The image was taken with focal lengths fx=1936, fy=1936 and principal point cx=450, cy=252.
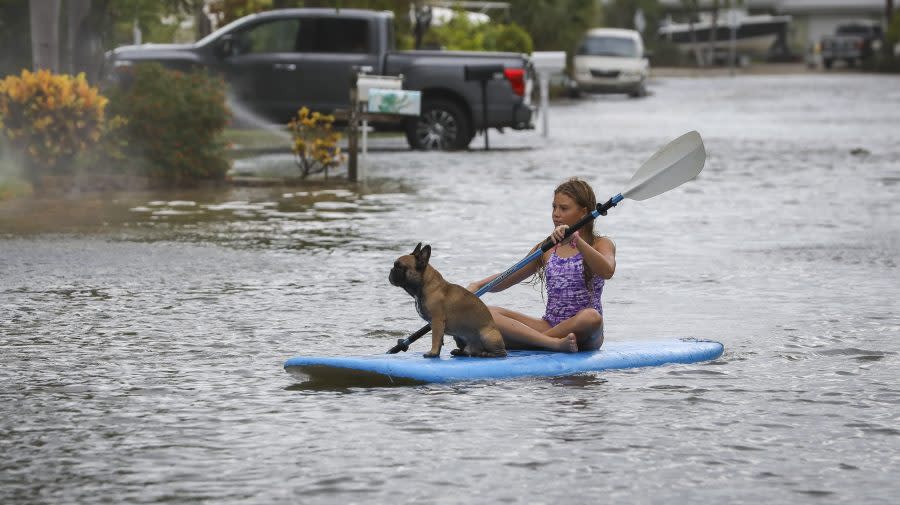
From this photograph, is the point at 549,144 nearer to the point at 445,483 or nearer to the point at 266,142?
the point at 266,142

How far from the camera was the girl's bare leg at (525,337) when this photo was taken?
905cm

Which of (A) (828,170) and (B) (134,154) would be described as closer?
(B) (134,154)

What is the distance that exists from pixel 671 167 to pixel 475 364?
6.35ft

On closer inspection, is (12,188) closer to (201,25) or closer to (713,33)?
(201,25)

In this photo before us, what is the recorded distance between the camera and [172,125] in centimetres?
2111

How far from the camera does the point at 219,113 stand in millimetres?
21141

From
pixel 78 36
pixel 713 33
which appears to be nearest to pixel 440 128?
pixel 78 36

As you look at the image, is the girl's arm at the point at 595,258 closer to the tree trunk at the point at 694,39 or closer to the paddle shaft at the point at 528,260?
the paddle shaft at the point at 528,260

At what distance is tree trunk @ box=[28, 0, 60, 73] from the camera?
22328 mm

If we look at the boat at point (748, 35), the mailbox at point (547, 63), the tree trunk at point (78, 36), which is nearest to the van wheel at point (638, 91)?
the mailbox at point (547, 63)

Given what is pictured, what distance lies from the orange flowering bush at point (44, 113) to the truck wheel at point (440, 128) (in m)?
8.79

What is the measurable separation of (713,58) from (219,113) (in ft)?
274

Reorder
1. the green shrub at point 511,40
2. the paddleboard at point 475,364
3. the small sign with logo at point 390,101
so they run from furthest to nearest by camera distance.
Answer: the green shrub at point 511,40 < the small sign with logo at point 390,101 < the paddleboard at point 475,364

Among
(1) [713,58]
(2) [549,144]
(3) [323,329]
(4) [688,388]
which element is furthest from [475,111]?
(1) [713,58]
